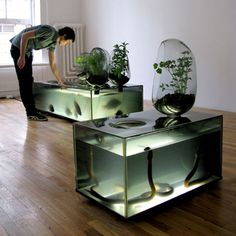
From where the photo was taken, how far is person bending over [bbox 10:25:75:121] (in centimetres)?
330

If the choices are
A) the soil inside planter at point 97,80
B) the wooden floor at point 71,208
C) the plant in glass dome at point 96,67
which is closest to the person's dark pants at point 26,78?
the plant in glass dome at point 96,67

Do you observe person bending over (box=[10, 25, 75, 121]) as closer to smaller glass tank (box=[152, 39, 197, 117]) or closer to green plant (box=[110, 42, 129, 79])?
green plant (box=[110, 42, 129, 79])

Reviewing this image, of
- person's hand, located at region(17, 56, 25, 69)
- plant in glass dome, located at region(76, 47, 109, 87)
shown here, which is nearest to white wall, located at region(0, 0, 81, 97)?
person's hand, located at region(17, 56, 25, 69)

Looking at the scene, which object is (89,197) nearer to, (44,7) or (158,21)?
(158,21)

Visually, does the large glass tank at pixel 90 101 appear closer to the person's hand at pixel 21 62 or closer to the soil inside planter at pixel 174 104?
the person's hand at pixel 21 62

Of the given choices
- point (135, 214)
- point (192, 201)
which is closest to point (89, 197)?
point (135, 214)

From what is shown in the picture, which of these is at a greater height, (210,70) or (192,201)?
(210,70)

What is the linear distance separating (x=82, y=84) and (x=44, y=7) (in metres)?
2.63

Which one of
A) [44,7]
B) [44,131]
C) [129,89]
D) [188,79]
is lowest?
[44,131]

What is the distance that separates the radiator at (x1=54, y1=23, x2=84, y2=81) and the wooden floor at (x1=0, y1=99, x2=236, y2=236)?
344 centimetres

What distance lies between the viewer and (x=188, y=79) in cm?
181

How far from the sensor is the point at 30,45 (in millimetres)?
3414

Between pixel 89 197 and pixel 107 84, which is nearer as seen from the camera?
pixel 89 197

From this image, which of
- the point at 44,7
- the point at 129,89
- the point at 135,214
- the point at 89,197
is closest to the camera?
the point at 135,214
